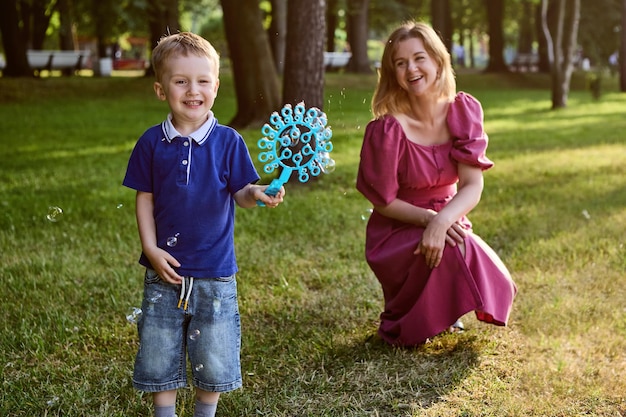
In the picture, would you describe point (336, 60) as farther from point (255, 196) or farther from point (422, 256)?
point (255, 196)

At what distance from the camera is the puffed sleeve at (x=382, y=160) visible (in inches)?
151

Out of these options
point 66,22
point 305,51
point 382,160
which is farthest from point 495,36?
point 382,160

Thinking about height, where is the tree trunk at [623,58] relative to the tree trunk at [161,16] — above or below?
below

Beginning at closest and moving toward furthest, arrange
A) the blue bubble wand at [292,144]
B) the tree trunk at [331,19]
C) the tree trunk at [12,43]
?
1. the blue bubble wand at [292,144]
2. the tree trunk at [12,43]
3. the tree trunk at [331,19]

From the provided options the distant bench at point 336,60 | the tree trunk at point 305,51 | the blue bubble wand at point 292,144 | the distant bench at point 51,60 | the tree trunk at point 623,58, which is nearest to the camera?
the blue bubble wand at point 292,144

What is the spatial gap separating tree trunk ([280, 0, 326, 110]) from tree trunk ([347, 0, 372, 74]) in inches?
790

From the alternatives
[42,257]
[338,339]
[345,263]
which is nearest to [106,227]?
[42,257]

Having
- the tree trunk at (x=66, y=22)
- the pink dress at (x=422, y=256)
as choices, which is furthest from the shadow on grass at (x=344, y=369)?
the tree trunk at (x=66, y=22)

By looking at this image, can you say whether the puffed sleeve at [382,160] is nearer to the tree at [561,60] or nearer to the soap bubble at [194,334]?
the soap bubble at [194,334]

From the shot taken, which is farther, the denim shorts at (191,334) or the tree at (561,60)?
the tree at (561,60)

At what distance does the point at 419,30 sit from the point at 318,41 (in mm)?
4080

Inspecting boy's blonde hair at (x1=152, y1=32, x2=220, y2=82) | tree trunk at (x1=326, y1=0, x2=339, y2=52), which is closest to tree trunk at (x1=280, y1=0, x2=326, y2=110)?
boy's blonde hair at (x1=152, y1=32, x2=220, y2=82)

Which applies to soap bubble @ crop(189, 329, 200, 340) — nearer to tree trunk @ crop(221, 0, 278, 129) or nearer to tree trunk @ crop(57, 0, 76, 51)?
tree trunk @ crop(221, 0, 278, 129)

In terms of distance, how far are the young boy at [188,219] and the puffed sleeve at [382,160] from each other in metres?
1.12
